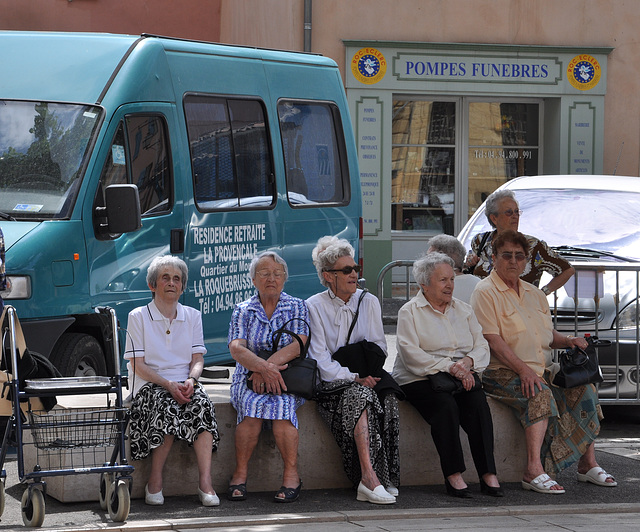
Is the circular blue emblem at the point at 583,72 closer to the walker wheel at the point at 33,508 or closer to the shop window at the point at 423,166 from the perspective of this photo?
the shop window at the point at 423,166

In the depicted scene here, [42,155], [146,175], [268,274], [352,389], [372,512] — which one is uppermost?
[42,155]

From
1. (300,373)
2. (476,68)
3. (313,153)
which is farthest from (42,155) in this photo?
(476,68)

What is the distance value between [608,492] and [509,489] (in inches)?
21.9

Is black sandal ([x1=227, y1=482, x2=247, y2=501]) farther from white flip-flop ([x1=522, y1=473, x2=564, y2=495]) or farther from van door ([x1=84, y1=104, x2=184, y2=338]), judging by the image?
van door ([x1=84, y1=104, x2=184, y2=338])

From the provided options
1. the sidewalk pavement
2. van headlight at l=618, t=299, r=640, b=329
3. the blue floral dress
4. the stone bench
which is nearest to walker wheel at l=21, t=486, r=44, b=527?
the sidewalk pavement

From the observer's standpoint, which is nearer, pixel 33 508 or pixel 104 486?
pixel 33 508

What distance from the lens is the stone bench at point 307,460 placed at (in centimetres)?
658

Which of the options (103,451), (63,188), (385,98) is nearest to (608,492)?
(103,451)

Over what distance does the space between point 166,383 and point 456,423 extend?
5.34ft

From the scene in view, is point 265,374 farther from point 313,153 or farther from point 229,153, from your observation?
point 313,153

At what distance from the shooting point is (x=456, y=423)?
6848 millimetres

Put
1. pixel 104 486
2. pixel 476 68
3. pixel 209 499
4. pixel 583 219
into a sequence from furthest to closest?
pixel 476 68, pixel 583 219, pixel 209 499, pixel 104 486

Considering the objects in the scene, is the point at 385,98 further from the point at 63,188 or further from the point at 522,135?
the point at 63,188

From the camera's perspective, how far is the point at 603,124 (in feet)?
63.1
